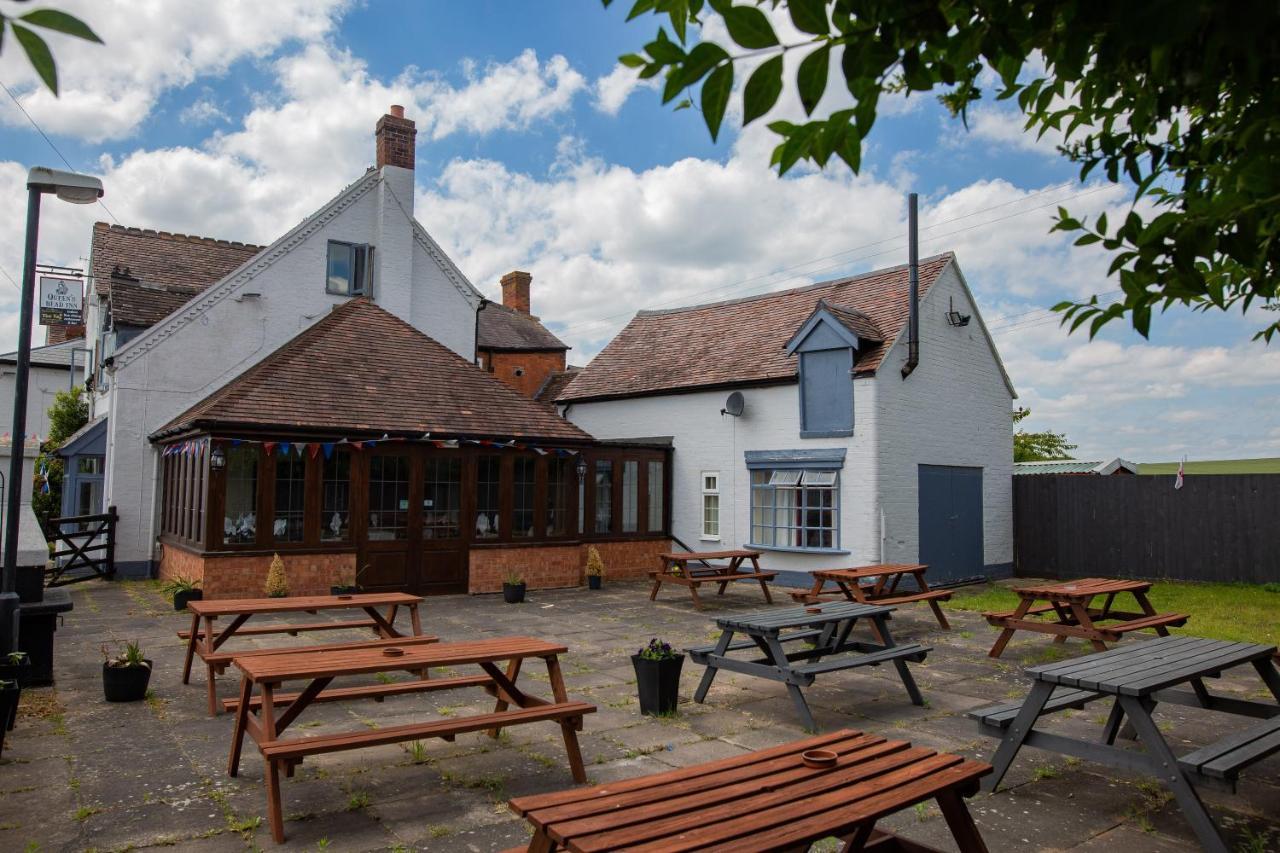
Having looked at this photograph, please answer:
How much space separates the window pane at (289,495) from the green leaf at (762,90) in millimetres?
12820

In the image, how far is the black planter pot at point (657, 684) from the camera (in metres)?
6.88

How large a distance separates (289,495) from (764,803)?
39.3 ft

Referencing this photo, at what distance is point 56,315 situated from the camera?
32250 millimetres

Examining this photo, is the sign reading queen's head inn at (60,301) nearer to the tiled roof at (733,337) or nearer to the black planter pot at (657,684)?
the tiled roof at (733,337)

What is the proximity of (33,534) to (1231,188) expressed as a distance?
10.5 m

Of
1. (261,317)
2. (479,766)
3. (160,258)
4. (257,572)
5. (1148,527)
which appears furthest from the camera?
(160,258)

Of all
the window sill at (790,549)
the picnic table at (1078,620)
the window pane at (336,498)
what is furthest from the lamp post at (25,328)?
the window sill at (790,549)

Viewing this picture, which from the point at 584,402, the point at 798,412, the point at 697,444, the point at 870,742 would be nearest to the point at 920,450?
the point at 798,412

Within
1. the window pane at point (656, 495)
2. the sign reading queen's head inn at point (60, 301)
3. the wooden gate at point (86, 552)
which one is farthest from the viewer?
the sign reading queen's head inn at point (60, 301)

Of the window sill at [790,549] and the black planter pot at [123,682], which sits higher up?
the window sill at [790,549]

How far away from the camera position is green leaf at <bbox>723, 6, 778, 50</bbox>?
1.80 meters

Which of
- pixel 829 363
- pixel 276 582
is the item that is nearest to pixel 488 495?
pixel 276 582

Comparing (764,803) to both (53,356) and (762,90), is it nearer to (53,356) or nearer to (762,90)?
(762,90)

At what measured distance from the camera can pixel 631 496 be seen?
59.7 ft
